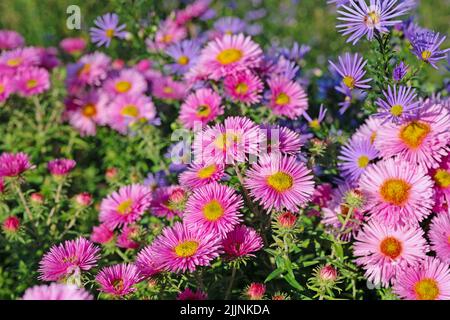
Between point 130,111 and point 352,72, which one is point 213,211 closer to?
point 352,72

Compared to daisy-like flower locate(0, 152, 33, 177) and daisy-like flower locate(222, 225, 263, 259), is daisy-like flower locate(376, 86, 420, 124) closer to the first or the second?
daisy-like flower locate(222, 225, 263, 259)

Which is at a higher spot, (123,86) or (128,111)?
(123,86)

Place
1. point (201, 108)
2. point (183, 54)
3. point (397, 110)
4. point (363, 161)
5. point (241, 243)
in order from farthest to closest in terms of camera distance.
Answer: point (183, 54) → point (201, 108) → point (363, 161) → point (397, 110) → point (241, 243)

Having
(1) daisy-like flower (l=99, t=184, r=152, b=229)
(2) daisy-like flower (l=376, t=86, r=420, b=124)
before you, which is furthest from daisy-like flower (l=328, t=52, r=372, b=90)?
(1) daisy-like flower (l=99, t=184, r=152, b=229)

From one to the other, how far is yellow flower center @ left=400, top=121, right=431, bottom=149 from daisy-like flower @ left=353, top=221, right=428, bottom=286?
31cm

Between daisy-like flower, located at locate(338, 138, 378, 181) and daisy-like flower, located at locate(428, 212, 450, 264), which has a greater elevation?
daisy-like flower, located at locate(338, 138, 378, 181)


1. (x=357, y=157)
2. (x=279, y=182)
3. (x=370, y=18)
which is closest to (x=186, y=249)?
(x=279, y=182)

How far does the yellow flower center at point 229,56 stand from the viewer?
8.66 ft

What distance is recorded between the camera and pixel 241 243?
192 centimetres

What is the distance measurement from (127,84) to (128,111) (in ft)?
0.75

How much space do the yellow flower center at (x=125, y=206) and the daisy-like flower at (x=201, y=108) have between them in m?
0.46

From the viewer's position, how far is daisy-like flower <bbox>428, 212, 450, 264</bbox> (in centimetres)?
189

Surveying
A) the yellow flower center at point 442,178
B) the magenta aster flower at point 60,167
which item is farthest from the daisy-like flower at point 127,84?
the yellow flower center at point 442,178

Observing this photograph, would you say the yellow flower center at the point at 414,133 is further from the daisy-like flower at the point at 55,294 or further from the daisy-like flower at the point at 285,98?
the daisy-like flower at the point at 55,294
